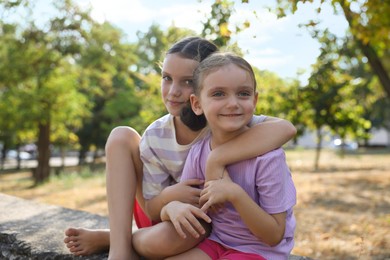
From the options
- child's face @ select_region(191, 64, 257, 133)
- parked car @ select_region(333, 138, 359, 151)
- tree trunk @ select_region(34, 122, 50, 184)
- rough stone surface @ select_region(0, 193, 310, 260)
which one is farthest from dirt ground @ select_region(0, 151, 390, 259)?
parked car @ select_region(333, 138, 359, 151)

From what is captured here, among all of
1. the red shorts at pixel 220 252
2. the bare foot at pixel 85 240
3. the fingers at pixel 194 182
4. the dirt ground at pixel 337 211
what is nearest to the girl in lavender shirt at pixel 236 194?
the red shorts at pixel 220 252

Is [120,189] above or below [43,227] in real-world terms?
above

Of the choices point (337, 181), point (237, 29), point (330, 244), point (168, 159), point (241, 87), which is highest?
point (237, 29)

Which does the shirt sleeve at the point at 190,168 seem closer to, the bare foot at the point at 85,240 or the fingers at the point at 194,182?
the fingers at the point at 194,182

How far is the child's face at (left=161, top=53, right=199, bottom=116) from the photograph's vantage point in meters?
2.05

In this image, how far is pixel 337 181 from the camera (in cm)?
997

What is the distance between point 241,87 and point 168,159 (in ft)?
1.83

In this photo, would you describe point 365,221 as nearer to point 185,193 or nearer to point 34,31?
point 185,193

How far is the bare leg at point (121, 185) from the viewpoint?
1.99 m

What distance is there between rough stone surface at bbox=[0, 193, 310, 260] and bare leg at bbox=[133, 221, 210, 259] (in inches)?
13.5

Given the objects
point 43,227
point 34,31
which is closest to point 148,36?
point 34,31

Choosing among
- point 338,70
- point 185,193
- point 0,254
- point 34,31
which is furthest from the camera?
point 34,31

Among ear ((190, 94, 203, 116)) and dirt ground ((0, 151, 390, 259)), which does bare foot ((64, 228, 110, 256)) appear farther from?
dirt ground ((0, 151, 390, 259))

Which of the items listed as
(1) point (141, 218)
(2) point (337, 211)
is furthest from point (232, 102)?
(2) point (337, 211)
